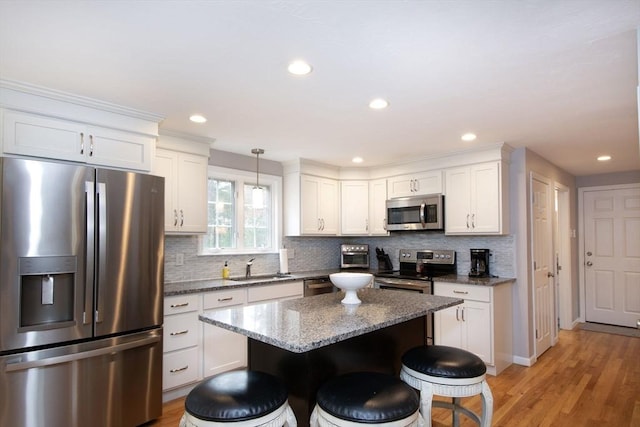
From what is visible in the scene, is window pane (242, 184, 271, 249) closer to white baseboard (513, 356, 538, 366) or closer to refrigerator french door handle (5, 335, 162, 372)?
refrigerator french door handle (5, 335, 162, 372)

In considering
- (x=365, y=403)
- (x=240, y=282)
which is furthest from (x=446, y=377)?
(x=240, y=282)

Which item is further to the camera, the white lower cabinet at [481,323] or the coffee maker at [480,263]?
the coffee maker at [480,263]

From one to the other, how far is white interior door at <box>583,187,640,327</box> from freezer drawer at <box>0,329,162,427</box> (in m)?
6.08

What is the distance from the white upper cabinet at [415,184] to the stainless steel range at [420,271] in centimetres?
76

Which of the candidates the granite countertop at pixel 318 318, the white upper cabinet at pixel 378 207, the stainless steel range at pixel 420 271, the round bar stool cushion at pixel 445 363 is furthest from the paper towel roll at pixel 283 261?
the round bar stool cushion at pixel 445 363

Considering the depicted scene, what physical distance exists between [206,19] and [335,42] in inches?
23.3

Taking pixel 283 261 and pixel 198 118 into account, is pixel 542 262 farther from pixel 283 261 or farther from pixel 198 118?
pixel 198 118

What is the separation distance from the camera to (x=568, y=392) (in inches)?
129

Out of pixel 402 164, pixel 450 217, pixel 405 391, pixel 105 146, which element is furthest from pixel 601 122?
pixel 105 146

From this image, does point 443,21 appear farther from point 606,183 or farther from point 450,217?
point 606,183

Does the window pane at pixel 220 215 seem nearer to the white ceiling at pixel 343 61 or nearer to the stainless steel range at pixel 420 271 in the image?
the white ceiling at pixel 343 61

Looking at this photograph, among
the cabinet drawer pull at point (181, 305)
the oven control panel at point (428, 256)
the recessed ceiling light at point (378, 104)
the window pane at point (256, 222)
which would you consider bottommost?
the cabinet drawer pull at point (181, 305)

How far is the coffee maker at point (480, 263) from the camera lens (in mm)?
4168

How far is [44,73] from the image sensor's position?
2160 millimetres
